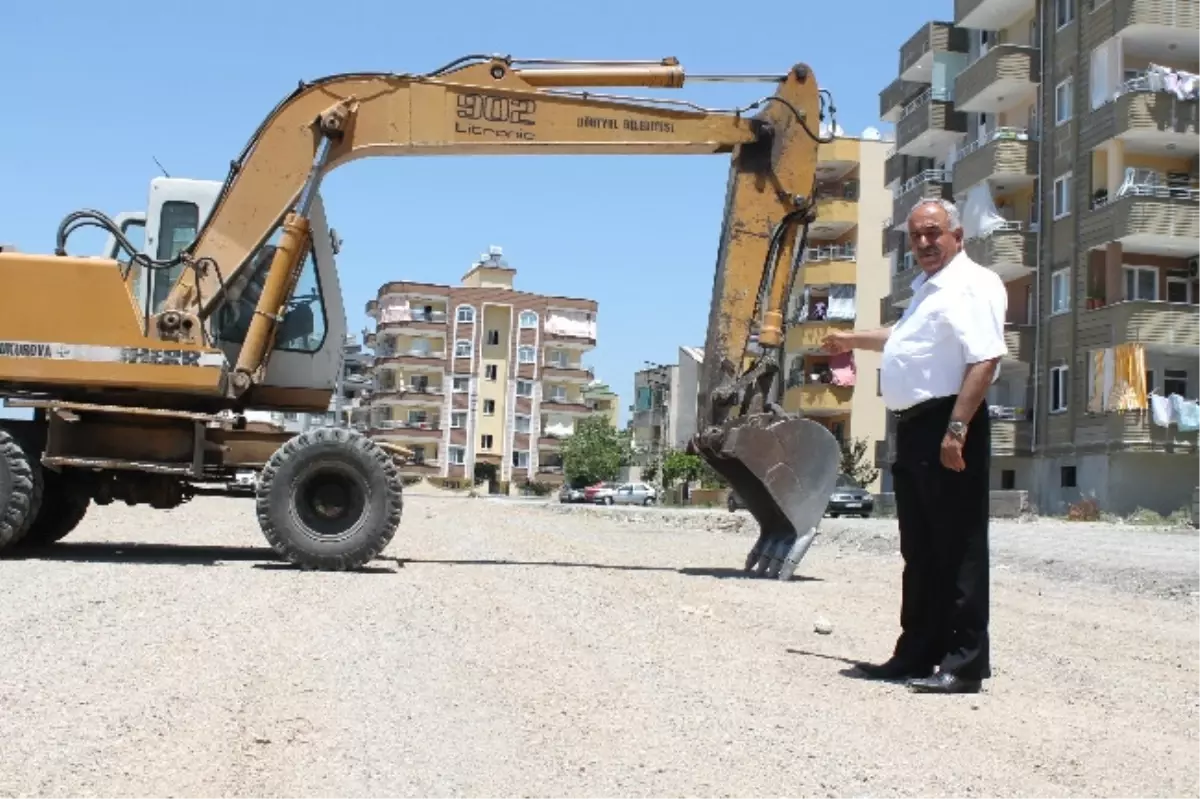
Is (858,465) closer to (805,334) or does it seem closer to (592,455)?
(805,334)

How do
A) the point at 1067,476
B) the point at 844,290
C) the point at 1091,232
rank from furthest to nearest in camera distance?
the point at 844,290
the point at 1067,476
the point at 1091,232

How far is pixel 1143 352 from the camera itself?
37.4 meters

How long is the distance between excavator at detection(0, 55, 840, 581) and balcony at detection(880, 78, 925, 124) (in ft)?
139

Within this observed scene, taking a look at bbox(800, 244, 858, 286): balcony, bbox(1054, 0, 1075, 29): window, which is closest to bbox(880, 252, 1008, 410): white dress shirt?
bbox(1054, 0, 1075, 29): window

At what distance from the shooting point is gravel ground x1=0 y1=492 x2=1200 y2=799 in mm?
4387

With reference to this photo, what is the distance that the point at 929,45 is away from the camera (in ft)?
166

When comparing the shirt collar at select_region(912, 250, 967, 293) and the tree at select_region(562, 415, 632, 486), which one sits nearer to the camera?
the shirt collar at select_region(912, 250, 967, 293)

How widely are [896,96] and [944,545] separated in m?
51.8

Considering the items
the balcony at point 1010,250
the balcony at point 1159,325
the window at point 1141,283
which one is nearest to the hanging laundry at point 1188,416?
the balcony at point 1159,325

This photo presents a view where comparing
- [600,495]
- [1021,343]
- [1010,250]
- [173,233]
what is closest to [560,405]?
[600,495]

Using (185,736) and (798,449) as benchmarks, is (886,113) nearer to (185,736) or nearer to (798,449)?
(798,449)

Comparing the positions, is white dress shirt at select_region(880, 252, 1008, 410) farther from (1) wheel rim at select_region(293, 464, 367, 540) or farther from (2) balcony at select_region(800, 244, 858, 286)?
(2) balcony at select_region(800, 244, 858, 286)

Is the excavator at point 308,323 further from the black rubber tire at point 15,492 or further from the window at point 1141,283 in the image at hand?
the window at point 1141,283

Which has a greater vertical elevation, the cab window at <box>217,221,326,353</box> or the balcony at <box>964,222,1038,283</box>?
the balcony at <box>964,222,1038,283</box>
